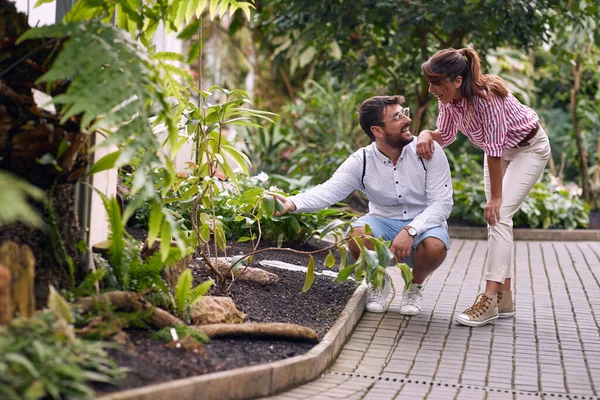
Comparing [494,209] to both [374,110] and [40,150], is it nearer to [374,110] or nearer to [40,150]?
[374,110]

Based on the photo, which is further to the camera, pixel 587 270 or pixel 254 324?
pixel 587 270

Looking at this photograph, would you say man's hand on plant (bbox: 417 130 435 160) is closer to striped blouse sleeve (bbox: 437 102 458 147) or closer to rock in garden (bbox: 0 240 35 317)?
striped blouse sleeve (bbox: 437 102 458 147)

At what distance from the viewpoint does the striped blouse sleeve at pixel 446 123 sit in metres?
5.75

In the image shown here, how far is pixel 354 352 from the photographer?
16.4 ft

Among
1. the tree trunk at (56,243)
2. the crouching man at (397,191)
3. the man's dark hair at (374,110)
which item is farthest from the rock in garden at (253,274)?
the tree trunk at (56,243)

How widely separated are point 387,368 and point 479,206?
5.85 meters

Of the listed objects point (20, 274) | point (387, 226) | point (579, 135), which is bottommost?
point (387, 226)

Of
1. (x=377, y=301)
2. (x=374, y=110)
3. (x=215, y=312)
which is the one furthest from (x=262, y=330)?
(x=374, y=110)

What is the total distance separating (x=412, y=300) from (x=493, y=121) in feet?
4.36

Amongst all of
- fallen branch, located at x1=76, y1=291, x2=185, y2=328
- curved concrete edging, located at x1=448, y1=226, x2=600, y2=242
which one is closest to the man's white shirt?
fallen branch, located at x1=76, y1=291, x2=185, y2=328

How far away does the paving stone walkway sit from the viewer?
4352mm

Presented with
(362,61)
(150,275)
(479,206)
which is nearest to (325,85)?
(362,61)

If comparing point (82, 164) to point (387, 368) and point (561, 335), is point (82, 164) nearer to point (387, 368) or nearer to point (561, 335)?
point (387, 368)

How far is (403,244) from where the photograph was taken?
548cm
